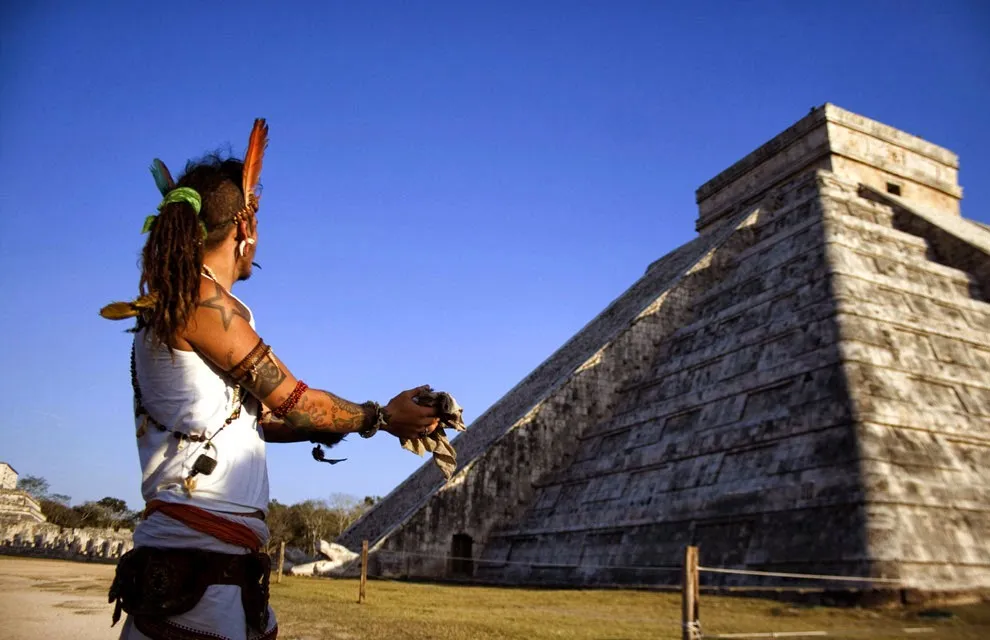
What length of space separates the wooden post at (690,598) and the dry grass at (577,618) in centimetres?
158

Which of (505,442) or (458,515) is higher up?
(505,442)

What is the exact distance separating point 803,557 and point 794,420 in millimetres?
2257

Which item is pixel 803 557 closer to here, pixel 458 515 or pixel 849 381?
pixel 849 381

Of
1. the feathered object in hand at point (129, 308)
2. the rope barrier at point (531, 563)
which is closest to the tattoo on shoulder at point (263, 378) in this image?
the feathered object in hand at point (129, 308)

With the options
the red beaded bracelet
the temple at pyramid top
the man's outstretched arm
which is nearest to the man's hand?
the man's outstretched arm

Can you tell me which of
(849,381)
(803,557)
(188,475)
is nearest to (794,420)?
(849,381)

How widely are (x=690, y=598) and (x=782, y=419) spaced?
20.2ft

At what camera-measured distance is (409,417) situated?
7.97 ft

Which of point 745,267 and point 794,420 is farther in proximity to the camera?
point 745,267

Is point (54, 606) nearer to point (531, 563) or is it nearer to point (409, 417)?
point (531, 563)

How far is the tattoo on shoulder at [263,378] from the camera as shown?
7.38 ft

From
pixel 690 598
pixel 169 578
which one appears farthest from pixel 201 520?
pixel 690 598

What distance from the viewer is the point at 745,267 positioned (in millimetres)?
16219

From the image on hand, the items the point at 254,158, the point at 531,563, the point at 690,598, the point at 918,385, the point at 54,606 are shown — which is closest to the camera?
the point at 254,158
